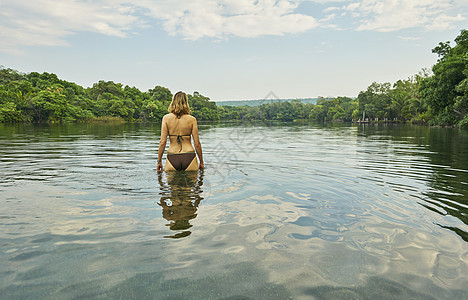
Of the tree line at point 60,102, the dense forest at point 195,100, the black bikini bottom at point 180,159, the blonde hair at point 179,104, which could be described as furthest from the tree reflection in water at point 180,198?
the tree line at point 60,102

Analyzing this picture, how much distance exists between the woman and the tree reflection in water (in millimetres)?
426

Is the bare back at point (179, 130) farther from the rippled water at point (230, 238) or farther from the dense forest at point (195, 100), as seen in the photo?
the dense forest at point (195, 100)

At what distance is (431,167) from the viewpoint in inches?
390

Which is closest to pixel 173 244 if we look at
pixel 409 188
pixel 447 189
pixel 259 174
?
pixel 259 174

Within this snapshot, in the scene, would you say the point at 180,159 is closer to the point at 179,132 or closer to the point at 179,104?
the point at 179,132

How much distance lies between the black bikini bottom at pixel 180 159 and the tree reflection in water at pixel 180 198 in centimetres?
19

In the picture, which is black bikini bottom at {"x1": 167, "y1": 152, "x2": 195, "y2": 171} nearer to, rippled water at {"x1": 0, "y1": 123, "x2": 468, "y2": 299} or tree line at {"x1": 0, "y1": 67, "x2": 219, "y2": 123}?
rippled water at {"x1": 0, "y1": 123, "x2": 468, "y2": 299}

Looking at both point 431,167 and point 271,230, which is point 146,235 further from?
point 431,167

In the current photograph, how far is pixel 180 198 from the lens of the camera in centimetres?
558

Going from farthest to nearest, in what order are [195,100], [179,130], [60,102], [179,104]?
[195,100], [60,102], [179,130], [179,104]

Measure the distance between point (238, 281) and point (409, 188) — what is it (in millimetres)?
5878

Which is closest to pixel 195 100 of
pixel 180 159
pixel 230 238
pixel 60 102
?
pixel 60 102

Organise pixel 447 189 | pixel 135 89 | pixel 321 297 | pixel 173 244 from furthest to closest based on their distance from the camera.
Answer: pixel 135 89 < pixel 447 189 < pixel 173 244 < pixel 321 297

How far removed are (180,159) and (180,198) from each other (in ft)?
7.16
